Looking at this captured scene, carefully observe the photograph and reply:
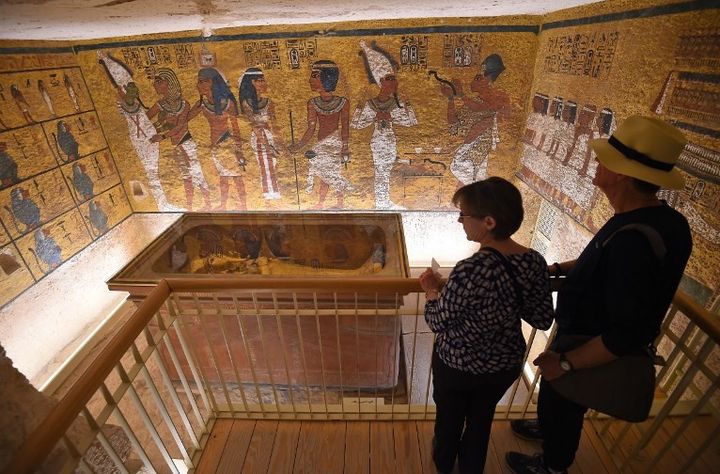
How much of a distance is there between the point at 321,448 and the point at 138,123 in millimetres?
5129

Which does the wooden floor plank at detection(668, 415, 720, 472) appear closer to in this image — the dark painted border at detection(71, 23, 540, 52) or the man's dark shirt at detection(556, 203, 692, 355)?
the man's dark shirt at detection(556, 203, 692, 355)

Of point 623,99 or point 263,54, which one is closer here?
point 623,99

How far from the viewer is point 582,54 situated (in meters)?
3.43

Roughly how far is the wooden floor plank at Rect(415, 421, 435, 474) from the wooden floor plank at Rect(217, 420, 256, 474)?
88 cm

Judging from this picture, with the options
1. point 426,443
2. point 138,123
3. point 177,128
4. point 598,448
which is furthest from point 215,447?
point 138,123

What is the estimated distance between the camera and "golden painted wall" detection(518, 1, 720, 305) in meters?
2.11

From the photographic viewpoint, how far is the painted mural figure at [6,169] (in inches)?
148

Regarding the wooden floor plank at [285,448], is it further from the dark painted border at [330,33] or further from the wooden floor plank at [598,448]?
the dark painted border at [330,33]

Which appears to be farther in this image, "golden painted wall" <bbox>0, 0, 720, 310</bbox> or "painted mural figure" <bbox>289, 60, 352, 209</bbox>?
"painted mural figure" <bbox>289, 60, 352, 209</bbox>

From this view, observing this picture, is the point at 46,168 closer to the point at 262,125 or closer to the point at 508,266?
the point at 262,125

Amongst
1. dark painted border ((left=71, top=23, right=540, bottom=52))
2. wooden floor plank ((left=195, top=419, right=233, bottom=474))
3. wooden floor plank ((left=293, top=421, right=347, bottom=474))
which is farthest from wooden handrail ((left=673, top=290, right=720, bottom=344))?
dark painted border ((left=71, top=23, right=540, bottom=52))

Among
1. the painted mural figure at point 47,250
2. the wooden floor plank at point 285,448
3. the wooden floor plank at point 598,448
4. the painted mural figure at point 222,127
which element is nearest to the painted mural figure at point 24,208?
the painted mural figure at point 47,250

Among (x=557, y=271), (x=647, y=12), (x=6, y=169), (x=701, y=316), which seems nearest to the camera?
(x=701, y=316)

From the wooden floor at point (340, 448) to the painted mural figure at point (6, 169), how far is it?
12.4ft
